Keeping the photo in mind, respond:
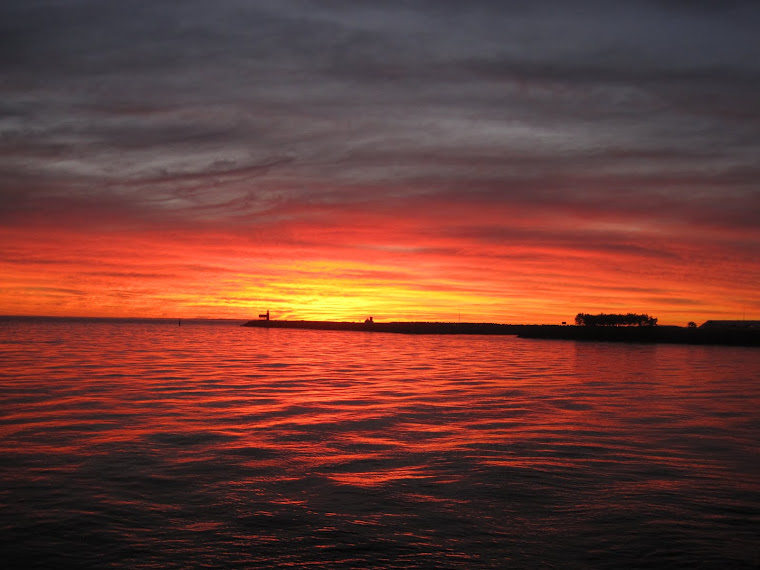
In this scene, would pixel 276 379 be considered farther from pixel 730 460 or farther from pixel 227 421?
pixel 730 460

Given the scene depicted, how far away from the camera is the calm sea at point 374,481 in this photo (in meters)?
8.41

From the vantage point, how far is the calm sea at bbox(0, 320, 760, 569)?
27.6 ft

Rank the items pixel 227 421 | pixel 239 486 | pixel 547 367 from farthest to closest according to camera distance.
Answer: pixel 547 367 → pixel 227 421 → pixel 239 486

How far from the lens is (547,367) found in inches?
1763

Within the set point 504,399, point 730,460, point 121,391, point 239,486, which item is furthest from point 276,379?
point 730,460

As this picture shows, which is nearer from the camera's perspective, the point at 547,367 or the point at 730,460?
the point at 730,460

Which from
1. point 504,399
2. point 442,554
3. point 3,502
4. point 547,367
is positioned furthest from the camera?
point 547,367

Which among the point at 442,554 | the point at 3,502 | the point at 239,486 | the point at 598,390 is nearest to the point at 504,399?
the point at 598,390

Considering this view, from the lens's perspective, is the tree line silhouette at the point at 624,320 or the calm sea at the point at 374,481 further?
the tree line silhouette at the point at 624,320

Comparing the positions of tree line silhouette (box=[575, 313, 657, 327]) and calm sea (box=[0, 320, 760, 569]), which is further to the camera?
tree line silhouette (box=[575, 313, 657, 327])

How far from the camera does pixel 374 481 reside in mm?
11922

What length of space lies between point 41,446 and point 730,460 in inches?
668

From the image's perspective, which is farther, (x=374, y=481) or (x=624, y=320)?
(x=624, y=320)

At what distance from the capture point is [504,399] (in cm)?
2492
